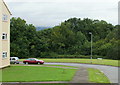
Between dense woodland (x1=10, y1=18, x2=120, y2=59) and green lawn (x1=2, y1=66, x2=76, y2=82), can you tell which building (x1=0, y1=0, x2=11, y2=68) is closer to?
green lawn (x1=2, y1=66, x2=76, y2=82)

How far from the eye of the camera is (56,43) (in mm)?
89312

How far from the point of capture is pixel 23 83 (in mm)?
20281

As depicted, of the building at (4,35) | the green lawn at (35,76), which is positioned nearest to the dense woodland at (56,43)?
the building at (4,35)

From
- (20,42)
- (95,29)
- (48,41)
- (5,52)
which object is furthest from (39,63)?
(95,29)

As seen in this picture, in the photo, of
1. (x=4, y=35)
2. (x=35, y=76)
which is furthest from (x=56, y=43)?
(x=35, y=76)

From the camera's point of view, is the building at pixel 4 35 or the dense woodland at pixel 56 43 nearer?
the building at pixel 4 35

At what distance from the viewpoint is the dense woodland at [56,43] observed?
80000 millimetres

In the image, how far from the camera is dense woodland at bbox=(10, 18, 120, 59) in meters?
80.0

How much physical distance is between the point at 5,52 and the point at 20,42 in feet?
149

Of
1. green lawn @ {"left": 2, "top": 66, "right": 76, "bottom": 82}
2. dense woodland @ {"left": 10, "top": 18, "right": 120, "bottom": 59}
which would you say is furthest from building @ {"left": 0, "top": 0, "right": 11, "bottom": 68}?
dense woodland @ {"left": 10, "top": 18, "right": 120, "bottom": 59}

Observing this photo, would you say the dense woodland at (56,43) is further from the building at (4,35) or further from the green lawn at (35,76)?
the green lawn at (35,76)

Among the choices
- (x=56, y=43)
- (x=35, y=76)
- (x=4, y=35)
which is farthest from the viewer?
(x=56, y=43)

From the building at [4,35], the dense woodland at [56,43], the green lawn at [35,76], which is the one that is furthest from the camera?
the dense woodland at [56,43]

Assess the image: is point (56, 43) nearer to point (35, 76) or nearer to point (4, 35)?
point (4, 35)
